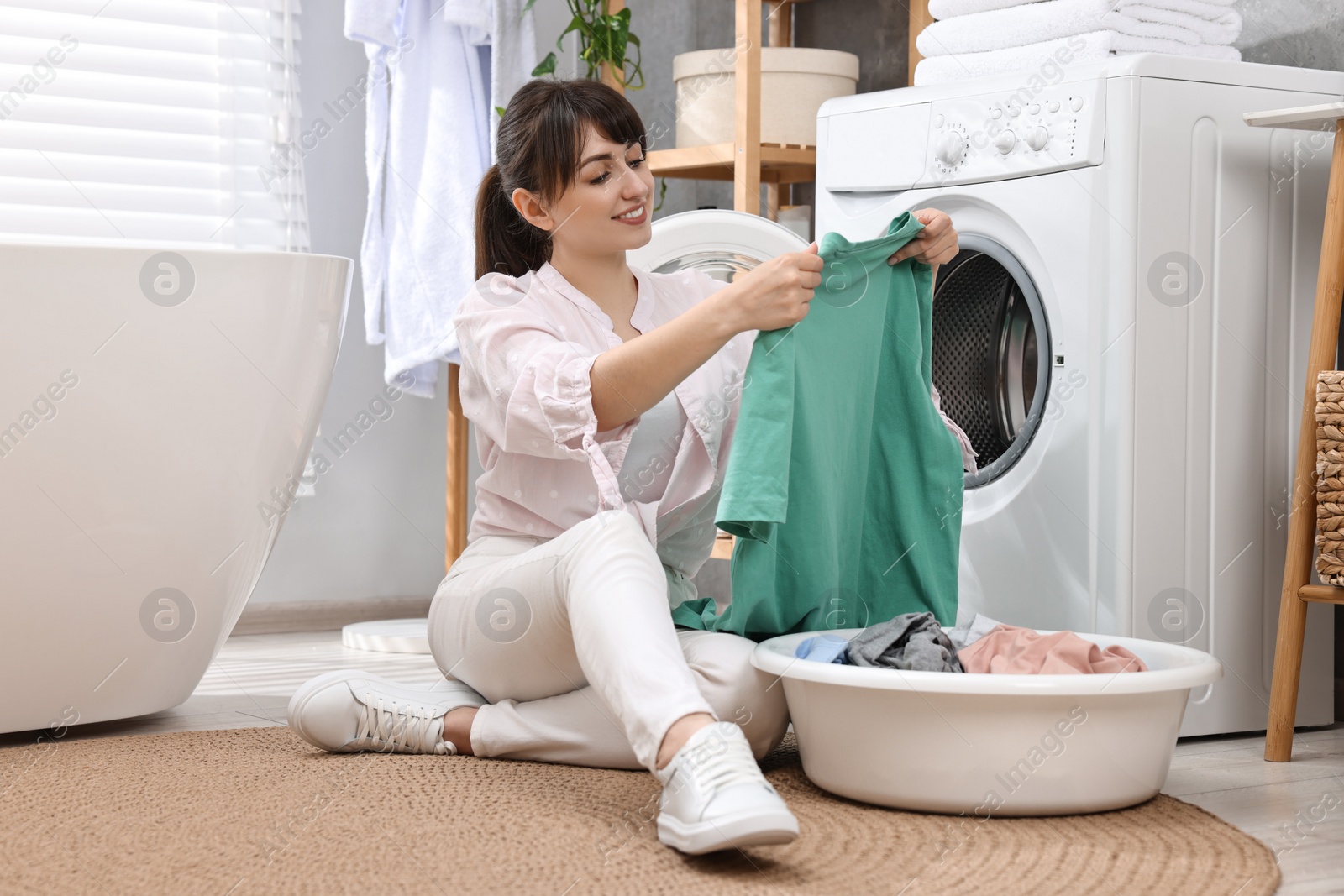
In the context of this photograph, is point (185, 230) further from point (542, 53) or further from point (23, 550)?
point (23, 550)

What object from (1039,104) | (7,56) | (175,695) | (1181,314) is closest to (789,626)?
(1181,314)

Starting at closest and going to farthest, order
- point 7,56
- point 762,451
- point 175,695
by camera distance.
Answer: point 762,451
point 175,695
point 7,56

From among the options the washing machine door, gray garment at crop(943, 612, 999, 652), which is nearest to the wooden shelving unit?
the washing machine door

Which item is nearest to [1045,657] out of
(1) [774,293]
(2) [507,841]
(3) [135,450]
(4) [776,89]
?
(1) [774,293]

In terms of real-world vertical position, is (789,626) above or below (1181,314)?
below

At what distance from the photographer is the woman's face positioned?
153 cm

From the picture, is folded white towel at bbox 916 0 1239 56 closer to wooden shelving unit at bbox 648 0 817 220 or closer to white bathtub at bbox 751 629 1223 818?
wooden shelving unit at bbox 648 0 817 220

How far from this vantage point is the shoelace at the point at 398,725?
4.97 ft

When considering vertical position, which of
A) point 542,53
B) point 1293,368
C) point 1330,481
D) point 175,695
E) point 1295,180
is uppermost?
point 542,53

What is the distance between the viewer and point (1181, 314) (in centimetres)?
167

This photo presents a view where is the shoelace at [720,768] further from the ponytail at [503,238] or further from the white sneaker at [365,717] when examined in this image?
the ponytail at [503,238]

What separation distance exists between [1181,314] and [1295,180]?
0.86 ft

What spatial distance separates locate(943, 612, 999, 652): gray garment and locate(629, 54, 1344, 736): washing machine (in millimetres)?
234

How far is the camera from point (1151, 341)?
1.65 meters
